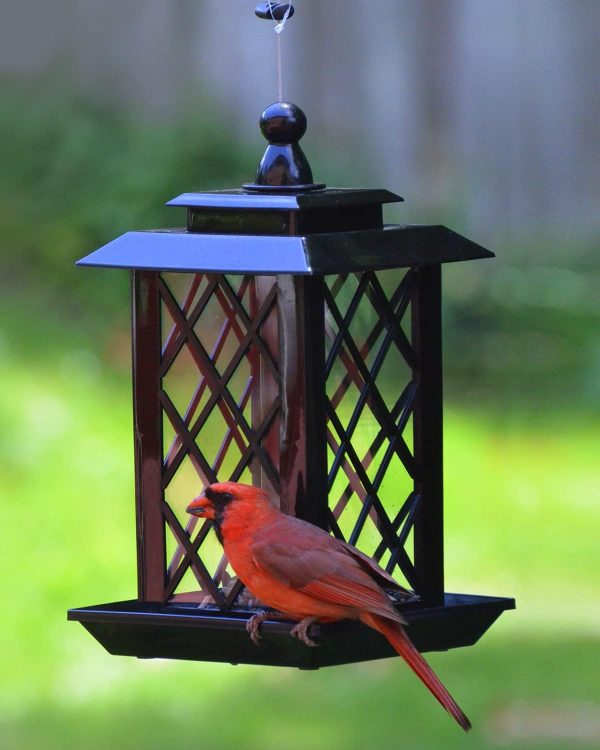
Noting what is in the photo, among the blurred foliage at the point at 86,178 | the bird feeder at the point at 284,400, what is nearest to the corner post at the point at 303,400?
the bird feeder at the point at 284,400

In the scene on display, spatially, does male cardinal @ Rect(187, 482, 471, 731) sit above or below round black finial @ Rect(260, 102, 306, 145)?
below

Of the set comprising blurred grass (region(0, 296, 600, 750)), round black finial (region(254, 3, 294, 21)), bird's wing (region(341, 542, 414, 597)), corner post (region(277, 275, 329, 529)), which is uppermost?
round black finial (region(254, 3, 294, 21))

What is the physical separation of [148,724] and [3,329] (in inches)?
42.6

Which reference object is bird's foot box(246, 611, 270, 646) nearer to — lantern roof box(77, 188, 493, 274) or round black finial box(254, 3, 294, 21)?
lantern roof box(77, 188, 493, 274)

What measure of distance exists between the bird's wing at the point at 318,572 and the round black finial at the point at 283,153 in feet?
1.28

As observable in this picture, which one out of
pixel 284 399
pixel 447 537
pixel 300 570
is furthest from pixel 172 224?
pixel 300 570

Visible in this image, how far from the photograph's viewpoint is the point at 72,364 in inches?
155

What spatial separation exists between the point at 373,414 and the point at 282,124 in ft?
1.08

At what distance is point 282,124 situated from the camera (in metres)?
1.78

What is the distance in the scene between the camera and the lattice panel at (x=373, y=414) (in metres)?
1.76

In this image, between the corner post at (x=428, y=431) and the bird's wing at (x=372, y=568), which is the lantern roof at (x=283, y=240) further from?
the bird's wing at (x=372, y=568)

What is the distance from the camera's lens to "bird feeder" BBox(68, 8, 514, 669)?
1.69 m

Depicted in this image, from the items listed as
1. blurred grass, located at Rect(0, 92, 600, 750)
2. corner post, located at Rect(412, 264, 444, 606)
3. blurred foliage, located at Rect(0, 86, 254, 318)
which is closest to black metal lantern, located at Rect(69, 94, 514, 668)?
corner post, located at Rect(412, 264, 444, 606)

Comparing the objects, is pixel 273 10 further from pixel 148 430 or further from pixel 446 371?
pixel 446 371
